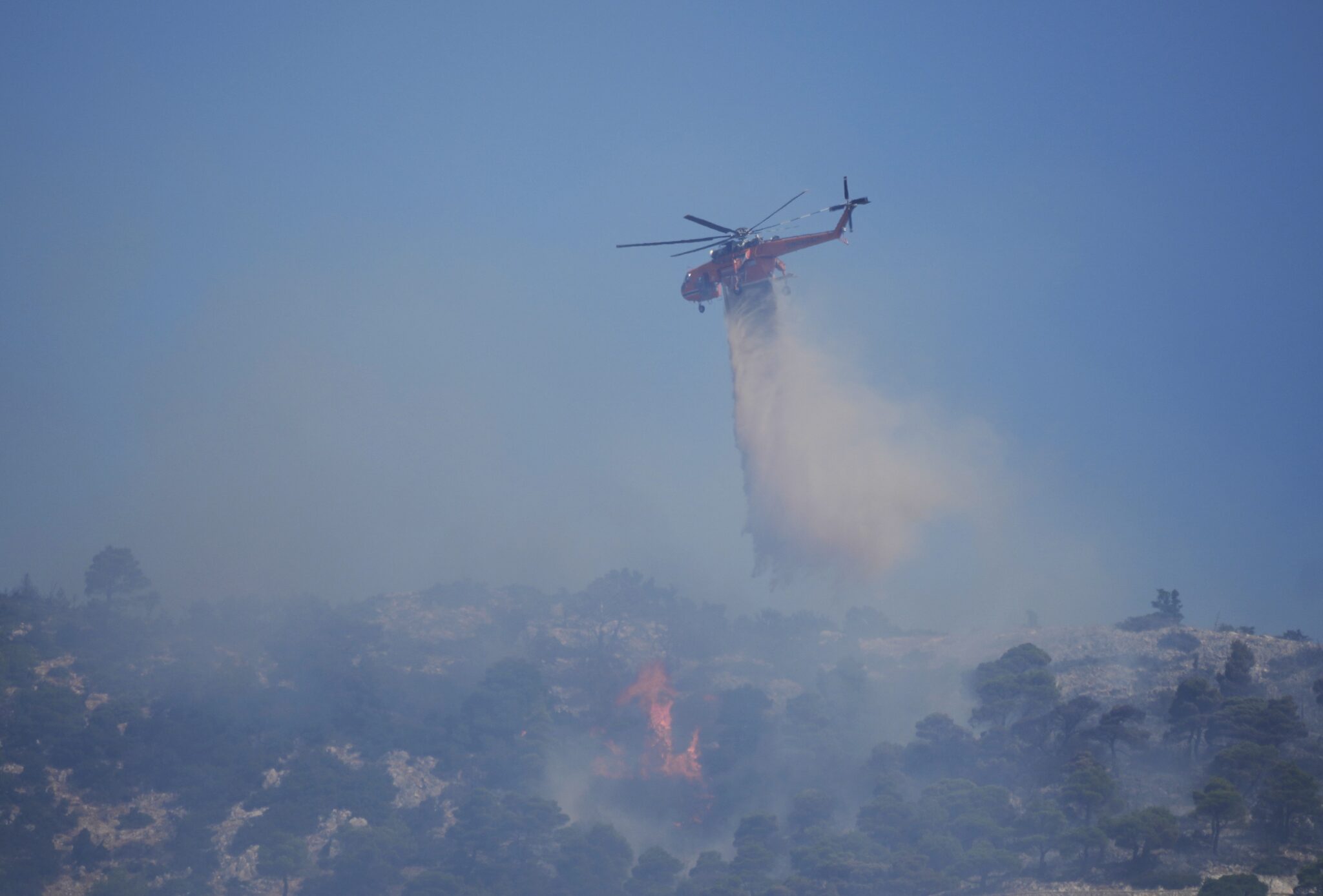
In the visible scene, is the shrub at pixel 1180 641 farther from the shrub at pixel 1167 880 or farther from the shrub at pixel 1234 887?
the shrub at pixel 1234 887

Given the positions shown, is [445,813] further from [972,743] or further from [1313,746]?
[1313,746]

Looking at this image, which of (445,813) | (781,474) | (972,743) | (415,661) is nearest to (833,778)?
(972,743)

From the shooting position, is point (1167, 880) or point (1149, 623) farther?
point (1149, 623)

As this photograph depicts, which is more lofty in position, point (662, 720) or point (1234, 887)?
point (662, 720)

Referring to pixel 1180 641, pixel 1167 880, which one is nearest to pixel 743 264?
pixel 1167 880

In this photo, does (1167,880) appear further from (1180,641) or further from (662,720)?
(662,720)

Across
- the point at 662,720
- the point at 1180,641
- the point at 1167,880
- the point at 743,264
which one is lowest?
the point at 1167,880

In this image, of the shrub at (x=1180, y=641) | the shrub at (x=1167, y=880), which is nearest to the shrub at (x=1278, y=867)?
the shrub at (x=1167, y=880)
